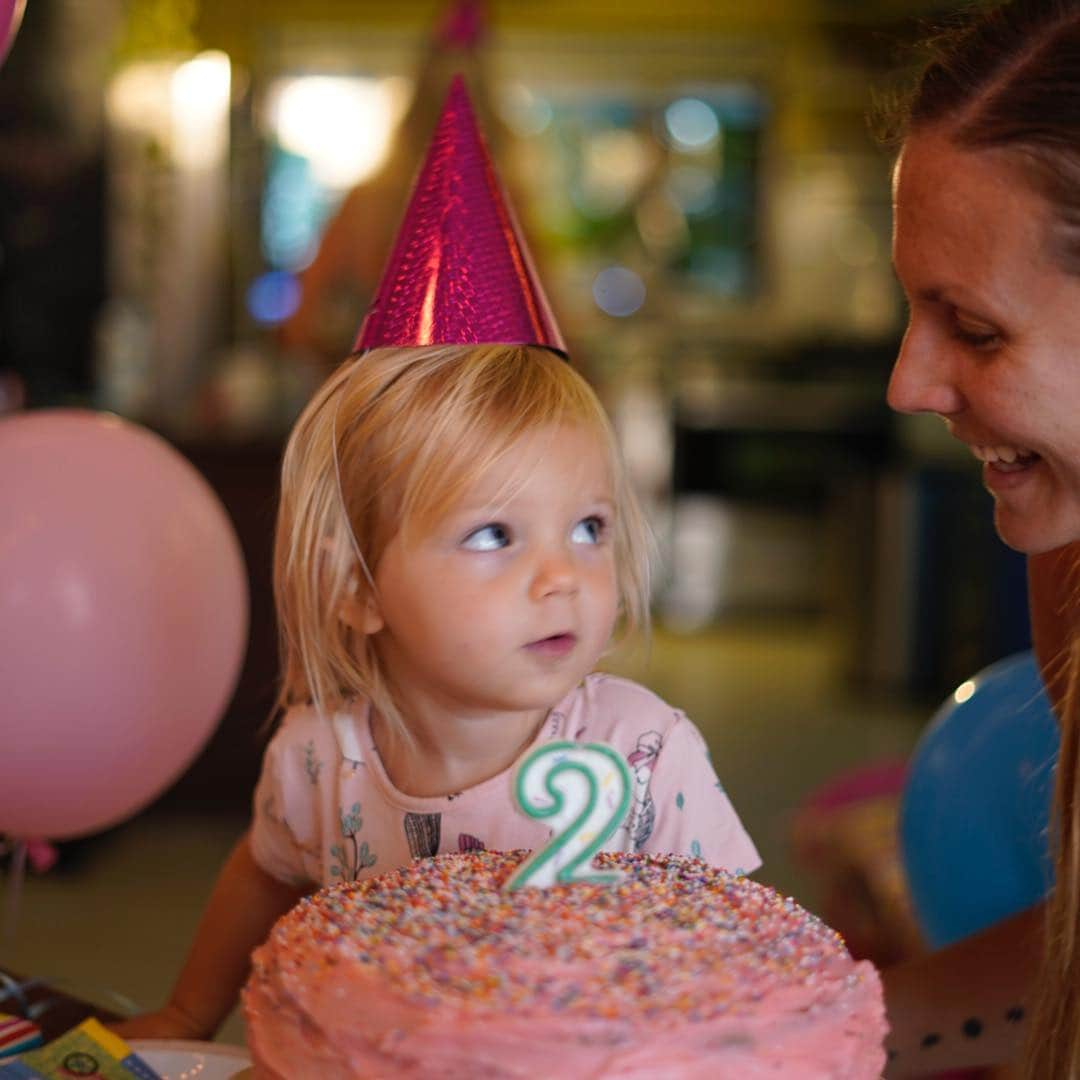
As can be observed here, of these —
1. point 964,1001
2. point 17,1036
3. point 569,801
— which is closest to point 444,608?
point 569,801

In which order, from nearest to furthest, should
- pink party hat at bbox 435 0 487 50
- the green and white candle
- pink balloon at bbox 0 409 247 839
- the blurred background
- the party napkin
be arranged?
the green and white candle < the party napkin < pink balloon at bbox 0 409 247 839 < the blurred background < pink party hat at bbox 435 0 487 50

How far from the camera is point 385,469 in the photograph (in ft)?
3.61

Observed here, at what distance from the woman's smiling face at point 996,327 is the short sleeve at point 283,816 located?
518 mm

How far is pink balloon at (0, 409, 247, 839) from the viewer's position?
4.47 ft

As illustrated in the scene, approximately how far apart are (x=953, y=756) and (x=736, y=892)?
100 centimetres

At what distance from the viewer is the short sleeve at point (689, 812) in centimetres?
110

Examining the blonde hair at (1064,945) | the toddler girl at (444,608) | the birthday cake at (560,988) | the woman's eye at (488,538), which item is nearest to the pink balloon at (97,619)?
the toddler girl at (444,608)

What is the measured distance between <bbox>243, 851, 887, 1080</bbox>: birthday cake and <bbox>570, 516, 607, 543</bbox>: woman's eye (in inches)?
12.0

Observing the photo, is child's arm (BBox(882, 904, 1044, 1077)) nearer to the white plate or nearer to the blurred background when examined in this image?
the blurred background

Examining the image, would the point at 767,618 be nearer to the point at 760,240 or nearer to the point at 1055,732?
the point at 760,240

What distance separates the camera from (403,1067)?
688 mm

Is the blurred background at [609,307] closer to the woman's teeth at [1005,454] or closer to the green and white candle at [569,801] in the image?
the woman's teeth at [1005,454]

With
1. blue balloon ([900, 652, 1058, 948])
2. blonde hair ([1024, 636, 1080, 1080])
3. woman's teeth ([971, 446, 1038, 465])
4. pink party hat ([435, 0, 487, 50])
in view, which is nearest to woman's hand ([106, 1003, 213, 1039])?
blonde hair ([1024, 636, 1080, 1080])

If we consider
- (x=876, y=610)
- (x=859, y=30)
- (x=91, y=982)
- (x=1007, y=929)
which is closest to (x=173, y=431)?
(x=91, y=982)
